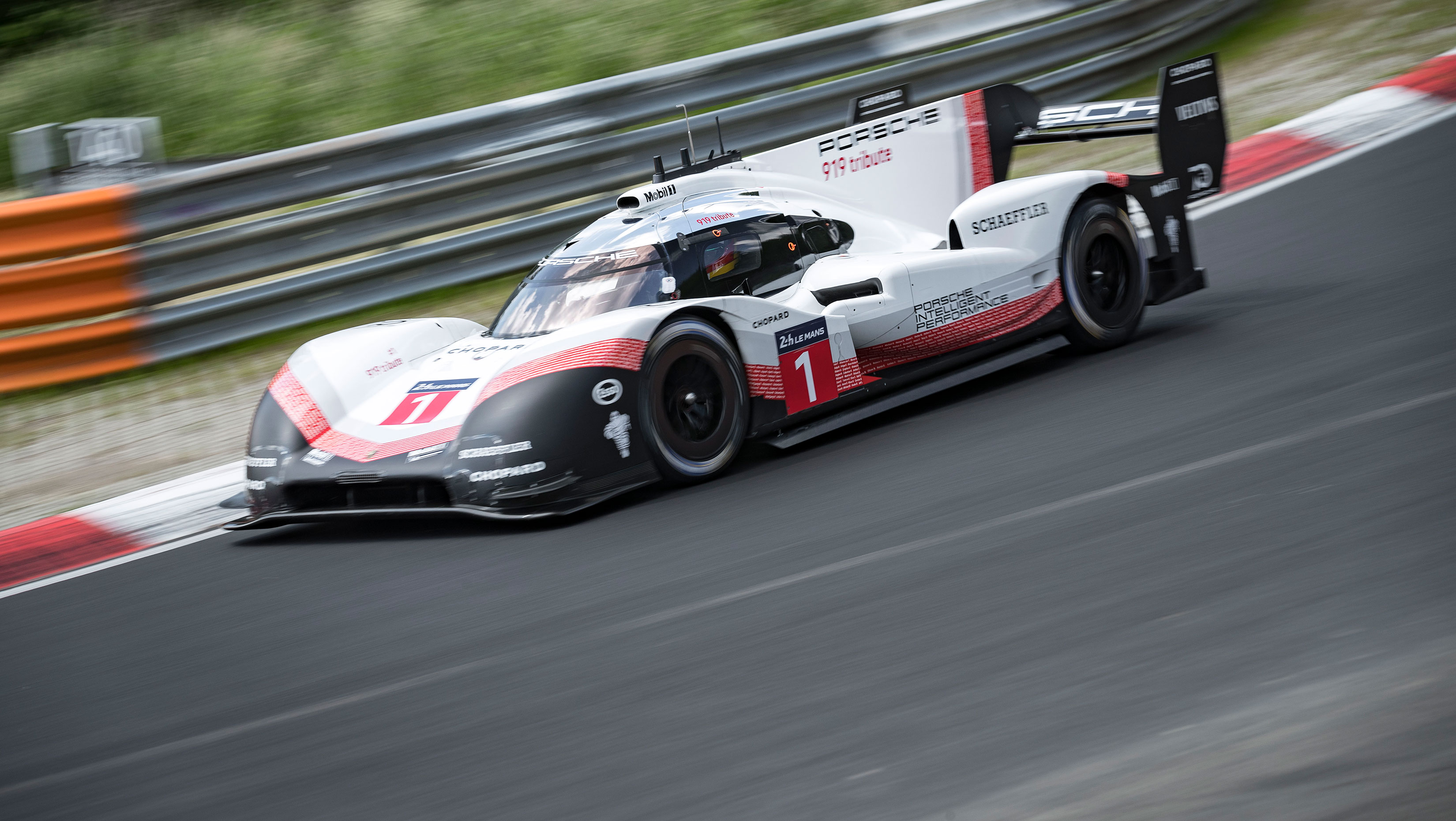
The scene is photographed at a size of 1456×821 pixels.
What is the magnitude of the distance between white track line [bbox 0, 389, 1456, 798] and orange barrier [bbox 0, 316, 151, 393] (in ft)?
15.5

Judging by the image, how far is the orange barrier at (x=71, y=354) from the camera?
7.40 m

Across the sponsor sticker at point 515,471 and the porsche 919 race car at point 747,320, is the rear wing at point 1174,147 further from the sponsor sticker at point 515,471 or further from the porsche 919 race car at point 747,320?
the sponsor sticker at point 515,471

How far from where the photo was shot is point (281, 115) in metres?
10.6

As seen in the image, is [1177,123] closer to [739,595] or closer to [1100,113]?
[1100,113]

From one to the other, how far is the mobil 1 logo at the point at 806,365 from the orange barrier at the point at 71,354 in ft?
13.8

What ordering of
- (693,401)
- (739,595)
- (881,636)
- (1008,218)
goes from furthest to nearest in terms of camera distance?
(1008,218), (693,401), (739,595), (881,636)

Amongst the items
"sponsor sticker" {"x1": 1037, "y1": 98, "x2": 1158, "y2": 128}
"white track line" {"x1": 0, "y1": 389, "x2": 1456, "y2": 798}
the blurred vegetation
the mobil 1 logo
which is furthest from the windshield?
the blurred vegetation

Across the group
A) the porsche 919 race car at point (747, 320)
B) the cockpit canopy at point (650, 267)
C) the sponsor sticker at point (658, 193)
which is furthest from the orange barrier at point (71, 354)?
the sponsor sticker at point (658, 193)

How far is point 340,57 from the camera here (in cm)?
1130

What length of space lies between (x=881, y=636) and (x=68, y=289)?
584cm

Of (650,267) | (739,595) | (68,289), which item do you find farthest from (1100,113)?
(68,289)

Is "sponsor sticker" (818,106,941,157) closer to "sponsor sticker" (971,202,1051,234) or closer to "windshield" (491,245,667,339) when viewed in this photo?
"sponsor sticker" (971,202,1051,234)

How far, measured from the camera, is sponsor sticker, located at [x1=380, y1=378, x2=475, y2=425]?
16.8 ft

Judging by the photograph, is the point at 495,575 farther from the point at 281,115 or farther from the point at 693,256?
the point at 281,115
